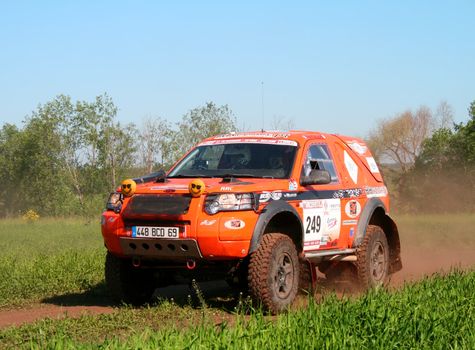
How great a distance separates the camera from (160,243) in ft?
26.8

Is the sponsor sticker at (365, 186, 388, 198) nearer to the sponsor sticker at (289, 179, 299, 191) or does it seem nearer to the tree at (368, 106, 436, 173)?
the sponsor sticker at (289, 179, 299, 191)

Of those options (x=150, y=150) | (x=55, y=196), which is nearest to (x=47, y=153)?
(x=55, y=196)

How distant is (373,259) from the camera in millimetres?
10523

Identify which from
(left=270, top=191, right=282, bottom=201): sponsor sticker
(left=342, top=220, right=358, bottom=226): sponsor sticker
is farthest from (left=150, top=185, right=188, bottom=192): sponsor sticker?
(left=342, top=220, right=358, bottom=226): sponsor sticker

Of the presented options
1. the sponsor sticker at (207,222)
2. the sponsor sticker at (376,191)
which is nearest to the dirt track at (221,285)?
the sponsor sticker at (376,191)

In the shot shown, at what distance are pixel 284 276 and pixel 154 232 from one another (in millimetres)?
1532

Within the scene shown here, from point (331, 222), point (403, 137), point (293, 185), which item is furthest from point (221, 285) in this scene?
point (403, 137)

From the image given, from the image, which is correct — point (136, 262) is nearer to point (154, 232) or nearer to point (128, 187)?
point (154, 232)

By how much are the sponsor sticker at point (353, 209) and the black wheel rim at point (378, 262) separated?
0.66 meters

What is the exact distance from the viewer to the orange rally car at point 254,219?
8.07 m

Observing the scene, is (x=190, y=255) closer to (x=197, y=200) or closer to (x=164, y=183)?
(x=197, y=200)

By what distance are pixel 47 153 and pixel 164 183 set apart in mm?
51487

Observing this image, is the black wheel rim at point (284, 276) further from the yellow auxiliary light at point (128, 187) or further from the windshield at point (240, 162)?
the yellow auxiliary light at point (128, 187)

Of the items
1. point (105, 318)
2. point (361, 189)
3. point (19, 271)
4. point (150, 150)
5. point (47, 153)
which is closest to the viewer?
point (105, 318)
